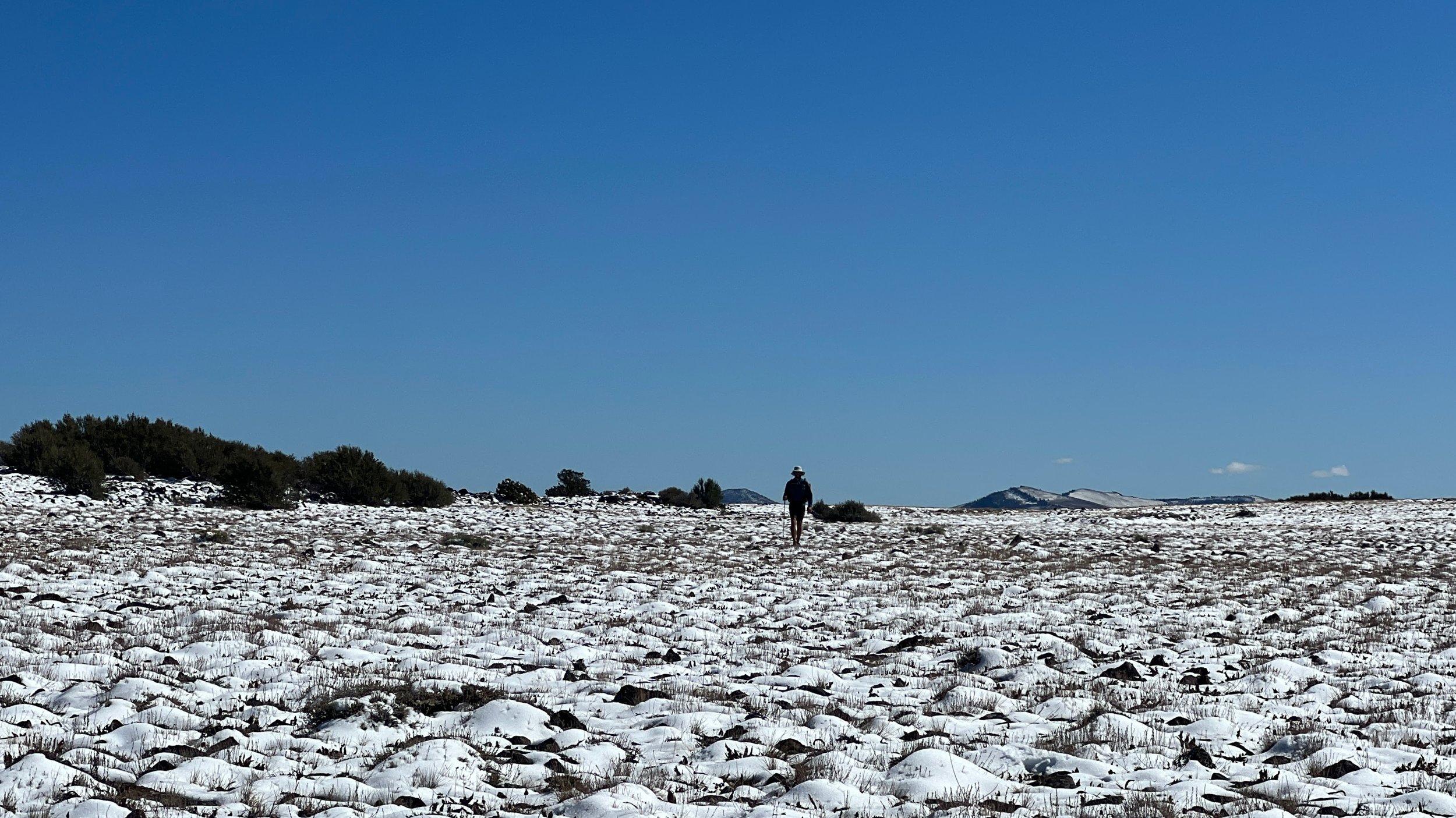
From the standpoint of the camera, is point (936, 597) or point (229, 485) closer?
point (936, 597)

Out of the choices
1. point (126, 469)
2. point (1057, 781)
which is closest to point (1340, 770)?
point (1057, 781)

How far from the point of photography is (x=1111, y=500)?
55844mm

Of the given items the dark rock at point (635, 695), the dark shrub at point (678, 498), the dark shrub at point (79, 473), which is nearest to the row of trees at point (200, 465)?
the dark shrub at point (79, 473)

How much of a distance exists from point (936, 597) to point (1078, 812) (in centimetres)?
923

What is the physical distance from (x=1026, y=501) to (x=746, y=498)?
54.2 ft

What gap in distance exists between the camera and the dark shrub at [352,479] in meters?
36.4

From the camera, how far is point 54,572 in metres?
15.0

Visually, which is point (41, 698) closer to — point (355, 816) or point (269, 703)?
point (269, 703)

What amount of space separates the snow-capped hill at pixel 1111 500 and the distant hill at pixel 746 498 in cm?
1493

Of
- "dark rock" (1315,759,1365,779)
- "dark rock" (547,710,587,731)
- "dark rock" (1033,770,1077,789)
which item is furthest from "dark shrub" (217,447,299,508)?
"dark rock" (1315,759,1365,779)

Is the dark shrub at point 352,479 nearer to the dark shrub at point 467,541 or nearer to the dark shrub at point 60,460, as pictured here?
the dark shrub at point 60,460

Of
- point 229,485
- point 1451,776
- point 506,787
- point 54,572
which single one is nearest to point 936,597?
point 1451,776

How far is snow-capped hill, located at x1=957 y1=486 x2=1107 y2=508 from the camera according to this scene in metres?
54.6

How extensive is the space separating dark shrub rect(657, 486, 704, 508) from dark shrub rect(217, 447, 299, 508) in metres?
14.6
